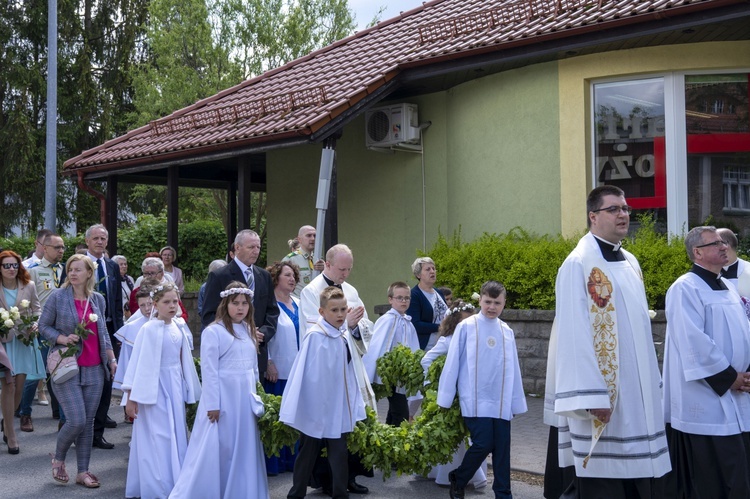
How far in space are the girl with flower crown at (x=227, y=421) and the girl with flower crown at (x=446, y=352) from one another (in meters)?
1.51

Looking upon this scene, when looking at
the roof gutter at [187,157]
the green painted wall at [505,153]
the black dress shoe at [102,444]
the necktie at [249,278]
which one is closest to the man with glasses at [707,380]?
the necktie at [249,278]

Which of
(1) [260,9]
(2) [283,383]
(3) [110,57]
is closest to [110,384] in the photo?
(2) [283,383]

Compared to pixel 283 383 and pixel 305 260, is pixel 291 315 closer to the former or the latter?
pixel 283 383

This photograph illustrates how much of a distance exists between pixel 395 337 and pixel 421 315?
0.58 metres

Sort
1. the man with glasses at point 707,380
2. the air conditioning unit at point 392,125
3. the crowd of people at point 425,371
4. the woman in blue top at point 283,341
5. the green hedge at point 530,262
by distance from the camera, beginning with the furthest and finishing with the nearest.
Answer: the air conditioning unit at point 392,125 → the green hedge at point 530,262 → the woman in blue top at point 283,341 → the man with glasses at point 707,380 → the crowd of people at point 425,371

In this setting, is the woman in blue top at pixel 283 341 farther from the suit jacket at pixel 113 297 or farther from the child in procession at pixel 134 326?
the suit jacket at pixel 113 297

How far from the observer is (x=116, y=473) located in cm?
818

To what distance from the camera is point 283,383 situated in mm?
8742

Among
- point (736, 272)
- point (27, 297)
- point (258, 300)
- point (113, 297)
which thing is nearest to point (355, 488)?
point (258, 300)

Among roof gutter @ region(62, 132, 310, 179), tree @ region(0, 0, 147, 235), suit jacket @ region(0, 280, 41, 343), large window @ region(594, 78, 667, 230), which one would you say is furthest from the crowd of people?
tree @ region(0, 0, 147, 235)

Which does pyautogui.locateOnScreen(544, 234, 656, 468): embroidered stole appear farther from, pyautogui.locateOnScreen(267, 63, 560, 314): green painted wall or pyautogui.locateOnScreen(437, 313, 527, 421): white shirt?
pyautogui.locateOnScreen(267, 63, 560, 314): green painted wall

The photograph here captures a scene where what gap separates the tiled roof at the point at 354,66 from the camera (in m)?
11.7

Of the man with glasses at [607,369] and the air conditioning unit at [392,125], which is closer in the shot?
the man with glasses at [607,369]

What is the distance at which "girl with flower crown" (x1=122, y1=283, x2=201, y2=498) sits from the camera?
24.0 feet
